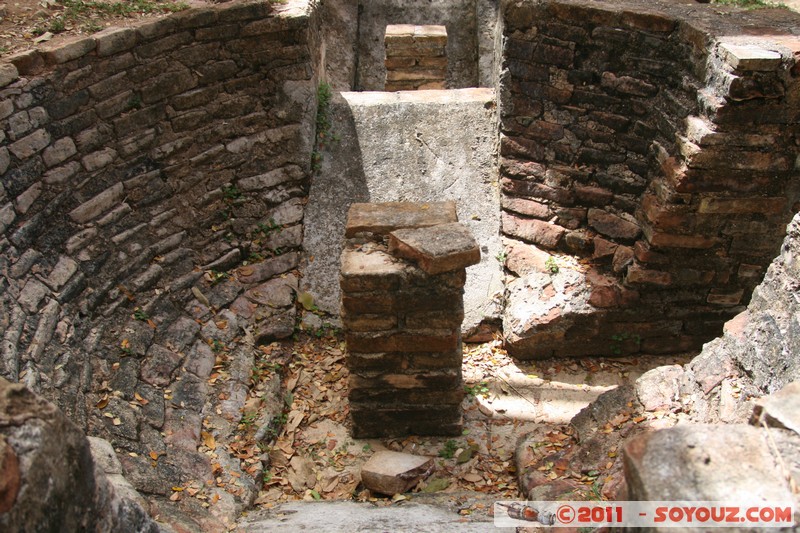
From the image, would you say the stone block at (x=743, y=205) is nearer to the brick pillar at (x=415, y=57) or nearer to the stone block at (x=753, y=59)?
the stone block at (x=753, y=59)

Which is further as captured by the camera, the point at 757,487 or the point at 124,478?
the point at 124,478

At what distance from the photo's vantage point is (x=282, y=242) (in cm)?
475

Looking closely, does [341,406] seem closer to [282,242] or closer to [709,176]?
[282,242]

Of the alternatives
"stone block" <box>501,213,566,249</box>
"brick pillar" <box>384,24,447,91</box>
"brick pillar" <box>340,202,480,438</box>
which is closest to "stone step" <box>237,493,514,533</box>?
"brick pillar" <box>340,202,480,438</box>

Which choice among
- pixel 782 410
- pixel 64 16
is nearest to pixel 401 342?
pixel 782 410

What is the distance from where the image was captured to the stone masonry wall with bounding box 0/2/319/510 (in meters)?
3.24

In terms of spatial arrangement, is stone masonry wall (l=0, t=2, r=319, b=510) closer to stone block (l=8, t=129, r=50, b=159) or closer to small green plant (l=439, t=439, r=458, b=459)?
stone block (l=8, t=129, r=50, b=159)

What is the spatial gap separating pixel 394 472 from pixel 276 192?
235 cm

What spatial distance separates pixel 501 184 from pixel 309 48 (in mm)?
1737

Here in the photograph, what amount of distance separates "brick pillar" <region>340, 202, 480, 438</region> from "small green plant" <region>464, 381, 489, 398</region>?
463 millimetres

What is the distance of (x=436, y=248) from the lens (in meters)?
3.10

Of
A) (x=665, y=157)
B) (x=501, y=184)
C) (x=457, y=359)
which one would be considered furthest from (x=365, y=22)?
(x=457, y=359)

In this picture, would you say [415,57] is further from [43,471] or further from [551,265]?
[43,471]

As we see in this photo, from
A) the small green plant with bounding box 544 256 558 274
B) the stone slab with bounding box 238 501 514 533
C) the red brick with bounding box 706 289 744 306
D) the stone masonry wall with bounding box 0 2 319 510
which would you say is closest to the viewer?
the stone slab with bounding box 238 501 514 533
